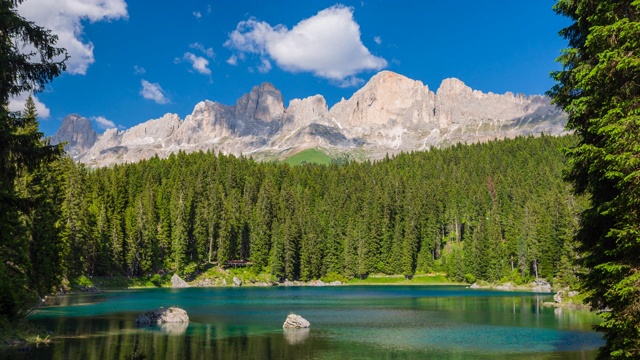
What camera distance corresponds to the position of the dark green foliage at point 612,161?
1897 centimetres

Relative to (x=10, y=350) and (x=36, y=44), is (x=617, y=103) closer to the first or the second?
(x=36, y=44)

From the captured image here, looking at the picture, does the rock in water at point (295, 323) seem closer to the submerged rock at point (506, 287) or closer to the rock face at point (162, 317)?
the rock face at point (162, 317)

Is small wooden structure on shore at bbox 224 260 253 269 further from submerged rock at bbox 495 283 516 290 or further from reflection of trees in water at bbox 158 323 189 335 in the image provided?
reflection of trees in water at bbox 158 323 189 335

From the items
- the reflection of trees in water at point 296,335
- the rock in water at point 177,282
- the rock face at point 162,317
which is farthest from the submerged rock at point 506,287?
the rock face at point 162,317

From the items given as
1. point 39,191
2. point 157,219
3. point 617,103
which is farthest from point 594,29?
point 157,219

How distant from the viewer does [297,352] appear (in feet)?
119

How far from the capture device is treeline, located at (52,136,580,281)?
115 meters

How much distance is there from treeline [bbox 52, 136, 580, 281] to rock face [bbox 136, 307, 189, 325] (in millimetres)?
43627

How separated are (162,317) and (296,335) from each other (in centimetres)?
1468

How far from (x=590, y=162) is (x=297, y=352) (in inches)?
926

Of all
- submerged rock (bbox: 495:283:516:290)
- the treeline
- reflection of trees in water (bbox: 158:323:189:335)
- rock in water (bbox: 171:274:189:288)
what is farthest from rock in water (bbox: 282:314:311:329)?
submerged rock (bbox: 495:283:516:290)

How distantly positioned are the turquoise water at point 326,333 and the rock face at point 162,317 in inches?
49.0

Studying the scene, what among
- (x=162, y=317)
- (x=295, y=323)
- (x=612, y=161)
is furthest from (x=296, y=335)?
(x=612, y=161)

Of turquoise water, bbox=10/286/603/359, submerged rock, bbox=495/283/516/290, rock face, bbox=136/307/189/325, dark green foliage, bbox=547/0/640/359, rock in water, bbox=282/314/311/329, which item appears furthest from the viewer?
submerged rock, bbox=495/283/516/290
